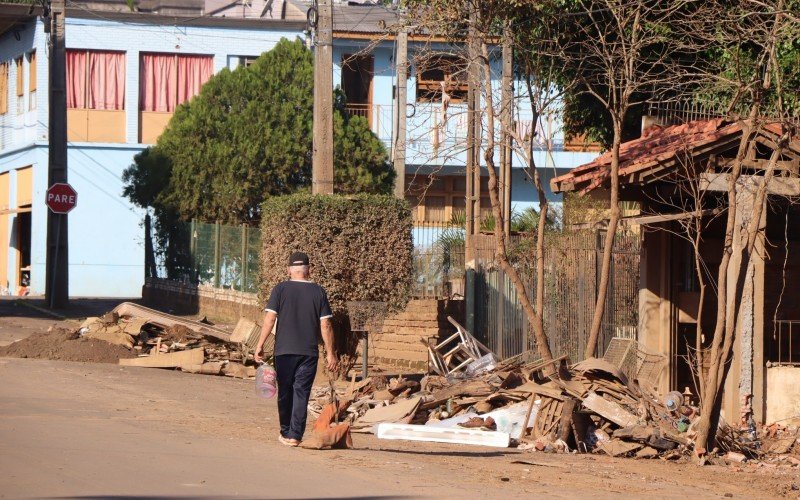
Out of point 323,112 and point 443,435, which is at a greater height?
point 323,112

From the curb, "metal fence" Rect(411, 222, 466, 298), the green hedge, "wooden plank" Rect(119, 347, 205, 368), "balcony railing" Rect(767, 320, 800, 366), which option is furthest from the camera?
the curb

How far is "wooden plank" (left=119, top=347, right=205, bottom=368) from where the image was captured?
17172 mm

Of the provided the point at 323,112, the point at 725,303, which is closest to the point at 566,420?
the point at 725,303

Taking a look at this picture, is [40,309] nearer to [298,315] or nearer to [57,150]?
[57,150]

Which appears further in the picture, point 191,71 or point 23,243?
point 23,243

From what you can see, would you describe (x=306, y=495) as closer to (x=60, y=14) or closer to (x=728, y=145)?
(x=728, y=145)

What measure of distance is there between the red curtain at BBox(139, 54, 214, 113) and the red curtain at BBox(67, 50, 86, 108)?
185 cm

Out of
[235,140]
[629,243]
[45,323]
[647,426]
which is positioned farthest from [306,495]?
[235,140]

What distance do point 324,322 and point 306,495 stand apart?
2.74 meters

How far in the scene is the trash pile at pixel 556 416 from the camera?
1123cm

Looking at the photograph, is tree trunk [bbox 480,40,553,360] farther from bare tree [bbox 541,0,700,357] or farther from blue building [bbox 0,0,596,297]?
blue building [bbox 0,0,596,297]

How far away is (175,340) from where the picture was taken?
1842 centimetres

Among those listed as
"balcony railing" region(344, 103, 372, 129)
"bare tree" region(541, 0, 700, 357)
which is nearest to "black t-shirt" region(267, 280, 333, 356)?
"bare tree" region(541, 0, 700, 357)

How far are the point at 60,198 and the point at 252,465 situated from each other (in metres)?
19.8
